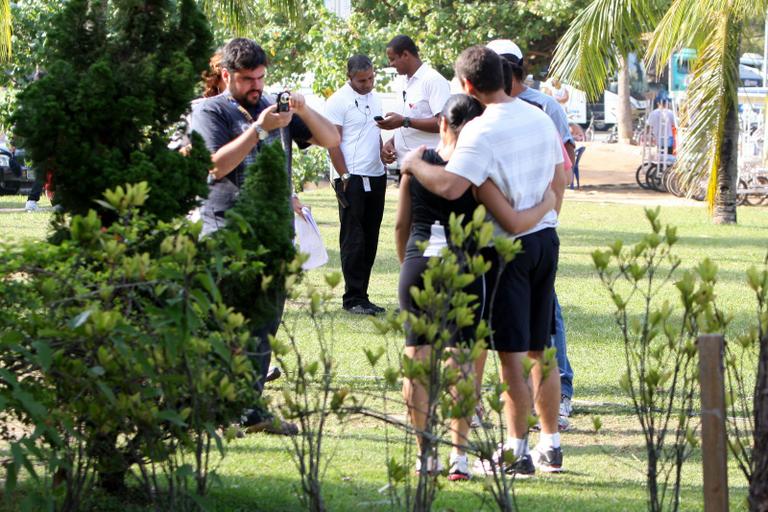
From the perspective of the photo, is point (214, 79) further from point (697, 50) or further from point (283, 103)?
point (697, 50)

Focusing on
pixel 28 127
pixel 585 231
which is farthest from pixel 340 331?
pixel 585 231

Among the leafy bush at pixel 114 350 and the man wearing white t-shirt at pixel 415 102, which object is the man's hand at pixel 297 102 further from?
the man wearing white t-shirt at pixel 415 102

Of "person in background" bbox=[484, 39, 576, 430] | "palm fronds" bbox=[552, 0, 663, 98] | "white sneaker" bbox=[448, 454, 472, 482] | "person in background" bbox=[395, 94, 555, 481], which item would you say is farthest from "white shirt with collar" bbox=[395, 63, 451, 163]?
"palm fronds" bbox=[552, 0, 663, 98]

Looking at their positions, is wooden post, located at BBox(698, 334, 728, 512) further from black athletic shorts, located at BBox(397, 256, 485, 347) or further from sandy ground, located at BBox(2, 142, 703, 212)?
sandy ground, located at BBox(2, 142, 703, 212)

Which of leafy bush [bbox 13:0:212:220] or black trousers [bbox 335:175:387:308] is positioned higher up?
leafy bush [bbox 13:0:212:220]

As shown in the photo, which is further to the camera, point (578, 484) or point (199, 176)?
point (578, 484)

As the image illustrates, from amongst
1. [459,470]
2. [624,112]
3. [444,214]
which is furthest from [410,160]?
[624,112]

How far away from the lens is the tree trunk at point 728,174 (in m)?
19.4

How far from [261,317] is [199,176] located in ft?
1.87

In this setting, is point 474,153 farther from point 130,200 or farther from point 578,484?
point 130,200

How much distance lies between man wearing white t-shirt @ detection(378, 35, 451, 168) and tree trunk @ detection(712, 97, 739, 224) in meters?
9.59

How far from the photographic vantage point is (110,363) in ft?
11.4

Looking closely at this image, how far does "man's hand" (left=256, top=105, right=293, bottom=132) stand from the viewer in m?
5.88

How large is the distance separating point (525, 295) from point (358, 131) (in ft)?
18.4
